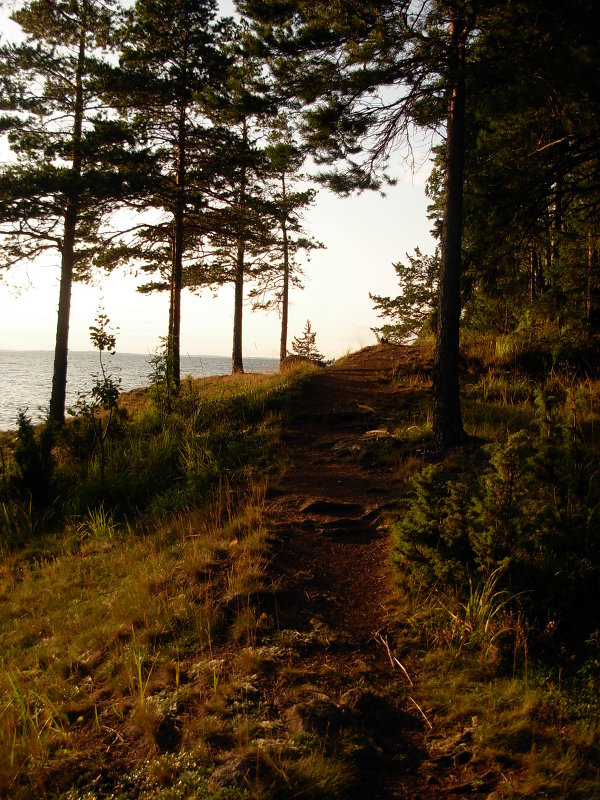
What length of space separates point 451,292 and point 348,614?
15.5ft

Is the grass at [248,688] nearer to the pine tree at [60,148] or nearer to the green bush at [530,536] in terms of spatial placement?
the green bush at [530,536]

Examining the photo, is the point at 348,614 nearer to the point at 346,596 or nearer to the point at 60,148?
the point at 346,596

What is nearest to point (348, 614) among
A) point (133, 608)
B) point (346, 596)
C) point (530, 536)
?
point (346, 596)

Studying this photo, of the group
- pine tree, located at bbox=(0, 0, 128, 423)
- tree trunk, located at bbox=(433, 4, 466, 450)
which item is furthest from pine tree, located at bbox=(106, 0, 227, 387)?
tree trunk, located at bbox=(433, 4, 466, 450)

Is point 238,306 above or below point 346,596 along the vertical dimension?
above

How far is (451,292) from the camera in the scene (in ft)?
24.2

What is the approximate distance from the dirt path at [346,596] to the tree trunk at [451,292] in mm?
1058

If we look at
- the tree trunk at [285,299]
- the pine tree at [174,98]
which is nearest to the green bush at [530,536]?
the pine tree at [174,98]

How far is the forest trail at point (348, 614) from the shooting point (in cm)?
279

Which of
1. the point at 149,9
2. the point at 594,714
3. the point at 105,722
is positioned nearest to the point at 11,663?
the point at 105,722

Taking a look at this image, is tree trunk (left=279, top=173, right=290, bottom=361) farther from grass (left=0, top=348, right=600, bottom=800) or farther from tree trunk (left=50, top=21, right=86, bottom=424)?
grass (left=0, top=348, right=600, bottom=800)

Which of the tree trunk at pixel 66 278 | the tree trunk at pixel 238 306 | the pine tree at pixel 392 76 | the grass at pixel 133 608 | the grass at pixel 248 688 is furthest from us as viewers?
the tree trunk at pixel 238 306

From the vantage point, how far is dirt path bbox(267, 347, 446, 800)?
9.44 ft

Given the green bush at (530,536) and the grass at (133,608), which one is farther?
the green bush at (530,536)
